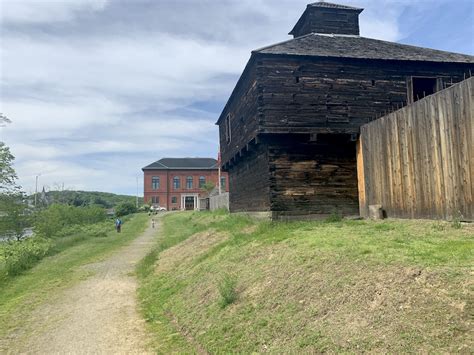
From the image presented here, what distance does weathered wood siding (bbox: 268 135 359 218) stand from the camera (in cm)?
1394

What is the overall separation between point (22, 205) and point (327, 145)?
61.1ft

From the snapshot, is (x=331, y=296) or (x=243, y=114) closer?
(x=331, y=296)

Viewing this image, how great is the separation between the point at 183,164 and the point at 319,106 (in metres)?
63.7

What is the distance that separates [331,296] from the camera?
17.1 ft

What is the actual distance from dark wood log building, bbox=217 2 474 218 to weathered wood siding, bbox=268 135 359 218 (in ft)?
0.12

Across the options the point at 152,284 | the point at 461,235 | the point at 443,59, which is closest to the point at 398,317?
the point at 461,235

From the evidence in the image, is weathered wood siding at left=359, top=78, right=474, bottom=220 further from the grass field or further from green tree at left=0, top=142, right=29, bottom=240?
green tree at left=0, top=142, right=29, bottom=240

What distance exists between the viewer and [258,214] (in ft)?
50.8

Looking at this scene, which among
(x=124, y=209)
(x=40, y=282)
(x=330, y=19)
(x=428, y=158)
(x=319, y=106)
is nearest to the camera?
(x=428, y=158)

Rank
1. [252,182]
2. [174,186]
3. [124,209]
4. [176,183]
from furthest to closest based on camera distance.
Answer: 1. [176,183]
2. [174,186]
3. [124,209]
4. [252,182]

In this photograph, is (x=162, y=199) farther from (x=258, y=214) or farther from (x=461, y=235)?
(x=461, y=235)

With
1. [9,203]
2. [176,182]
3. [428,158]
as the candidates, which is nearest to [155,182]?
[176,182]

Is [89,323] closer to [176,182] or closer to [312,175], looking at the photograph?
[312,175]

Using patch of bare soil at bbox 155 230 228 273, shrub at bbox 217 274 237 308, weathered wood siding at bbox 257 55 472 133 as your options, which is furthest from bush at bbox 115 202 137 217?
shrub at bbox 217 274 237 308
